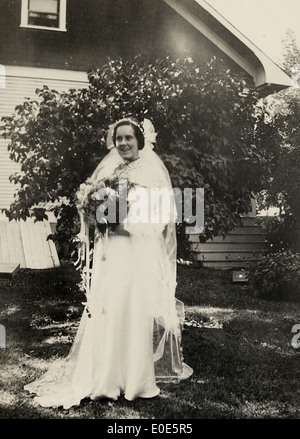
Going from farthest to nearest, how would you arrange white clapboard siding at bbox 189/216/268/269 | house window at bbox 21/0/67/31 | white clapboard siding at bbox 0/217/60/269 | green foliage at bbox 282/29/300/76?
1. white clapboard siding at bbox 189/216/268/269
2. house window at bbox 21/0/67/31
3. white clapboard siding at bbox 0/217/60/269
4. green foliage at bbox 282/29/300/76

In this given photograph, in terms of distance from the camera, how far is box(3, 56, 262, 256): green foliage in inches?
146

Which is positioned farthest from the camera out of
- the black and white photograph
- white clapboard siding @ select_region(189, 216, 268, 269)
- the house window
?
white clapboard siding @ select_region(189, 216, 268, 269)

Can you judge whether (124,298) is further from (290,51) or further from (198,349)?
(290,51)

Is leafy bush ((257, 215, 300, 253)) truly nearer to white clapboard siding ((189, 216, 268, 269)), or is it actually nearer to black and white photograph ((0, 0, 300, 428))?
black and white photograph ((0, 0, 300, 428))

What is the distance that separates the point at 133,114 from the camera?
3740 mm

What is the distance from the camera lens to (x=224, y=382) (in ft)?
9.75

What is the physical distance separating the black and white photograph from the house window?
2cm

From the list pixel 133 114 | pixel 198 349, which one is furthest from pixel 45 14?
pixel 198 349

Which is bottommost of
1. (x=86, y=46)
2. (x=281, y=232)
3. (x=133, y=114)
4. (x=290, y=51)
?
(x=281, y=232)

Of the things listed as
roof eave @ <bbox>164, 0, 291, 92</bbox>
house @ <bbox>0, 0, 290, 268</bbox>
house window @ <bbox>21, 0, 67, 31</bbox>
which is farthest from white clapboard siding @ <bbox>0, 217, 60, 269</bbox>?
roof eave @ <bbox>164, 0, 291, 92</bbox>

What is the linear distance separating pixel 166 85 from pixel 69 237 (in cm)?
148

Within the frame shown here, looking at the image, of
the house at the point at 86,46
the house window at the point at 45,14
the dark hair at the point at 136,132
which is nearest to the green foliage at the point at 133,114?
the house at the point at 86,46

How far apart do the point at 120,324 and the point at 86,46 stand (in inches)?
106
